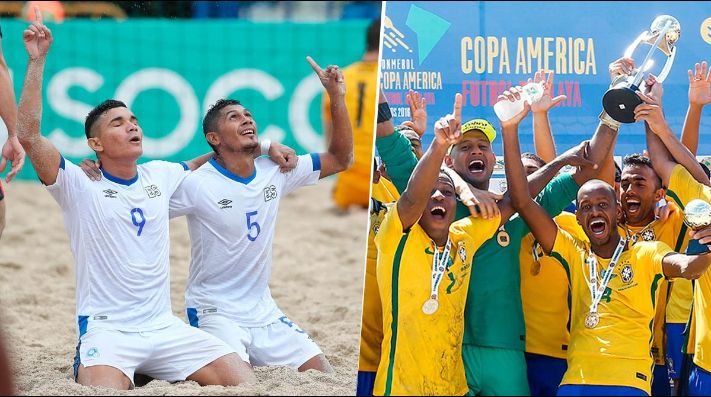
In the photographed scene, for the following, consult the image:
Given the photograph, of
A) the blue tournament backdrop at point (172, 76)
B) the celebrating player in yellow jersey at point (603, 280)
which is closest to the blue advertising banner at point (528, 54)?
the celebrating player in yellow jersey at point (603, 280)

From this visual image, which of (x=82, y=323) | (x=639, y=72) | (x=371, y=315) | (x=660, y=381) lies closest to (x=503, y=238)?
(x=371, y=315)

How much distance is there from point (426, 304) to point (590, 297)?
737 millimetres

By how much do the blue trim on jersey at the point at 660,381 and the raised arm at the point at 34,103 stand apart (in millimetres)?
3020

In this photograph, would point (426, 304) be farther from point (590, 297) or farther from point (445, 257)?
point (590, 297)

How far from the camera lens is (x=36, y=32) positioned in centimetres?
500

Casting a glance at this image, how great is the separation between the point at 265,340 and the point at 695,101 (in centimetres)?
246

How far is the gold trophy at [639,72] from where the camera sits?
16.3 feet

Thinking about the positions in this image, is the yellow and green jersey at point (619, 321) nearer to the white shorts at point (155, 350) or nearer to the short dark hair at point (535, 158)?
the short dark hair at point (535, 158)

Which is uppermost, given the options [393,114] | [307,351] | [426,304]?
[393,114]

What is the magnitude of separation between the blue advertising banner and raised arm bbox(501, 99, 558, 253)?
0.47 metres

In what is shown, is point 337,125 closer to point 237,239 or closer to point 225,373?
point 237,239

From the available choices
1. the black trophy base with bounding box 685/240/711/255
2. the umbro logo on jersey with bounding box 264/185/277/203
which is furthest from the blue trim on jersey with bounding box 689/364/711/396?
the umbro logo on jersey with bounding box 264/185/277/203

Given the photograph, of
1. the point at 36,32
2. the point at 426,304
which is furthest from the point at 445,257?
the point at 36,32

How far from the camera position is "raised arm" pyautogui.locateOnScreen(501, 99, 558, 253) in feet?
16.0
